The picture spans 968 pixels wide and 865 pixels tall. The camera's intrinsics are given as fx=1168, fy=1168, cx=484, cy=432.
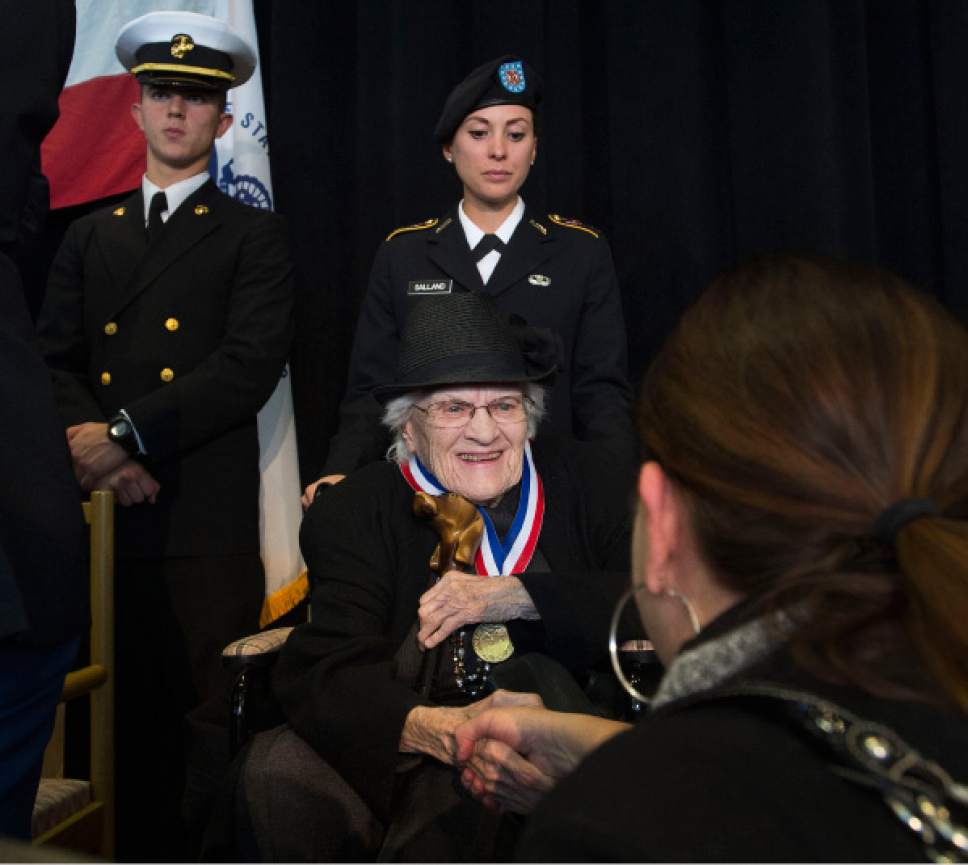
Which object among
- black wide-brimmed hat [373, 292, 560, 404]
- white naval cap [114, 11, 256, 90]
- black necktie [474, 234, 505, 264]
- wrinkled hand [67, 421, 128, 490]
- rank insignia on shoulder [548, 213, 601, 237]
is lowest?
wrinkled hand [67, 421, 128, 490]

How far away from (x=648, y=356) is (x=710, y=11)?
0.92 meters

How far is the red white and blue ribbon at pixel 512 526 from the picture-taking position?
2.01m

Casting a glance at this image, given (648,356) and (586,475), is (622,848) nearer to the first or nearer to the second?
(586,475)

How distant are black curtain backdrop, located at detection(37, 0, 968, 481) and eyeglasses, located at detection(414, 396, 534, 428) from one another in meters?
1.03

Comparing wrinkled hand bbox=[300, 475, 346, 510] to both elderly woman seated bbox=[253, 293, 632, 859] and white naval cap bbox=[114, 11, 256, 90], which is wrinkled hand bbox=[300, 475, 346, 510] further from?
white naval cap bbox=[114, 11, 256, 90]

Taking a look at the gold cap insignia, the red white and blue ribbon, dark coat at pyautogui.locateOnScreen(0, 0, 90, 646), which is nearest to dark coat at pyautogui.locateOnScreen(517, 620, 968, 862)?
dark coat at pyautogui.locateOnScreen(0, 0, 90, 646)

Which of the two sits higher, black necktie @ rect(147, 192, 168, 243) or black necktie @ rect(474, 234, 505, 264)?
black necktie @ rect(147, 192, 168, 243)

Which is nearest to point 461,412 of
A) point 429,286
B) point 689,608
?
point 429,286

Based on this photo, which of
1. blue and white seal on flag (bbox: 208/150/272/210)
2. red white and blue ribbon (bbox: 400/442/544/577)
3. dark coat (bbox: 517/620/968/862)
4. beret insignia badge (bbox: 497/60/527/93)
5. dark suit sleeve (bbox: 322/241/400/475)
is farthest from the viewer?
blue and white seal on flag (bbox: 208/150/272/210)

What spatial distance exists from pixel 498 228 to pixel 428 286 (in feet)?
0.76

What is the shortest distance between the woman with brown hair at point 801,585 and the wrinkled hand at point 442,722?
83cm

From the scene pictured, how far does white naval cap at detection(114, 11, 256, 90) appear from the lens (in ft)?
9.00

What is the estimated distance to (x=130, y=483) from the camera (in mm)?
2586

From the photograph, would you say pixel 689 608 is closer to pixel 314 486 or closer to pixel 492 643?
pixel 492 643
